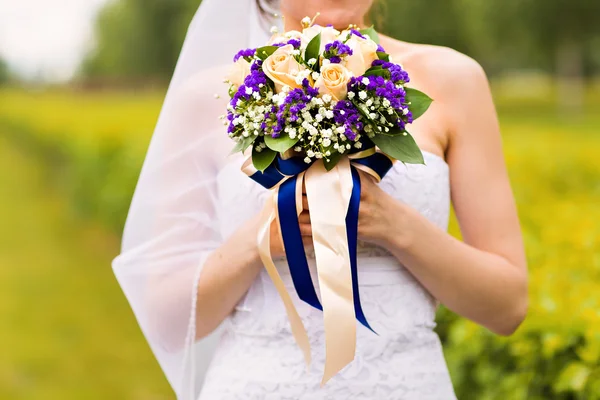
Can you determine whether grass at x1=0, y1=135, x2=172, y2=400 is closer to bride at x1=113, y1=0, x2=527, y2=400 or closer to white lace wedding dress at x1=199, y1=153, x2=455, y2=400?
bride at x1=113, y1=0, x2=527, y2=400

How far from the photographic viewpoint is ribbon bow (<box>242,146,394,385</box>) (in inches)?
77.9

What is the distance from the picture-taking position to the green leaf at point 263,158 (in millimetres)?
1925

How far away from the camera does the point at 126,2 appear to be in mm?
54000

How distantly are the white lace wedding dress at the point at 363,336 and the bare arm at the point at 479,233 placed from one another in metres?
0.08

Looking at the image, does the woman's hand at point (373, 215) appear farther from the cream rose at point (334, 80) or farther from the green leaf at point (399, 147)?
the cream rose at point (334, 80)

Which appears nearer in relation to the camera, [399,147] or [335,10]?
[399,147]

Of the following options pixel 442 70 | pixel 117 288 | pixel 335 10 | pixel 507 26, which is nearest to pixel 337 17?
pixel 335 10

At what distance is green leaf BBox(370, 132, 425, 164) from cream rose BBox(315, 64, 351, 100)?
0.15 metres

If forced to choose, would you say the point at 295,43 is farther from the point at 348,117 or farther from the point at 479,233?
the point at 479,233

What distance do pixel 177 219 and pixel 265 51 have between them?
0.74 metres

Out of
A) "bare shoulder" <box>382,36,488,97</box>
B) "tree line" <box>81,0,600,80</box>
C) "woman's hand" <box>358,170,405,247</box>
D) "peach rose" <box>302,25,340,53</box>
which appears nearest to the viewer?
"peach rose" <box>302,25,340,53</box>

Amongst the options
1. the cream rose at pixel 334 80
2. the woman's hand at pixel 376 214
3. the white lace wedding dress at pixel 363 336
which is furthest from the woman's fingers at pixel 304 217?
the cream rose at pixel 334 80

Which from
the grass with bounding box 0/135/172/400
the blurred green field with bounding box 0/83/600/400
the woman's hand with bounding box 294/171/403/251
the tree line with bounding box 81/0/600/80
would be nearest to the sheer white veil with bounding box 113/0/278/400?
the woman's hand with bounding box 294/171/403/251

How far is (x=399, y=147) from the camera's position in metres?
1.94
